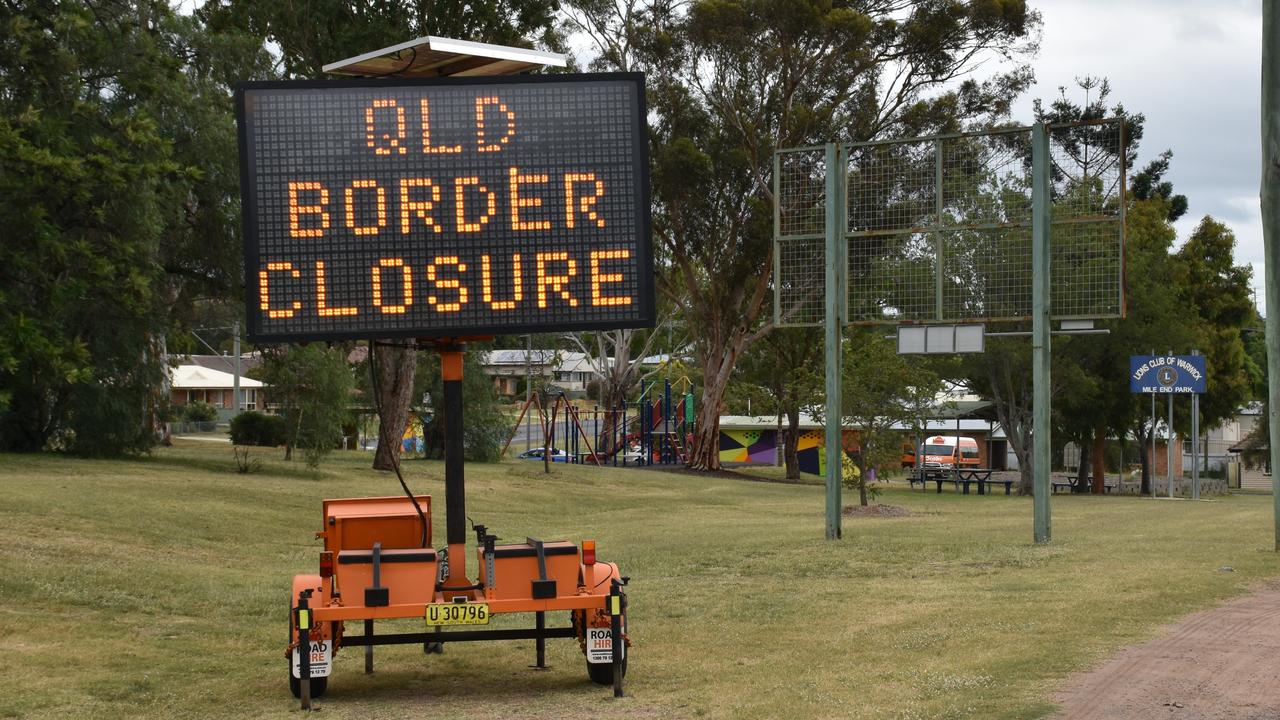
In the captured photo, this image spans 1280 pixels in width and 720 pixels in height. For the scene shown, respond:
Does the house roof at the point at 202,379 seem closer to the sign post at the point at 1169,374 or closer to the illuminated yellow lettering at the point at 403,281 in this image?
the sign post at the point at 1169,374

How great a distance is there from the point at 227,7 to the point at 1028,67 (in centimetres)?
2647

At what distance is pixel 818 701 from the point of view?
31.8 feet

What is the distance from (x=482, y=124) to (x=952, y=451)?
218 feet

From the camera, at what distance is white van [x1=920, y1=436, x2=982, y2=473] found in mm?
71812

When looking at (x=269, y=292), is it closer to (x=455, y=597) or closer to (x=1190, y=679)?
(x=455, y=597)

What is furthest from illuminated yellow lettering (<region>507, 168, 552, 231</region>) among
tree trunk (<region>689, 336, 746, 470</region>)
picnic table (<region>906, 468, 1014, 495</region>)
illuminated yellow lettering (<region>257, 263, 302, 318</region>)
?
tree trunk (<region>689, 336, 746, 470</region>)

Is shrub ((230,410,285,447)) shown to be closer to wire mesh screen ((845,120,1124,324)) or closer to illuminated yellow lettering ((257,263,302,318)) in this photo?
wire mesh screen ((845,120,1124,324))

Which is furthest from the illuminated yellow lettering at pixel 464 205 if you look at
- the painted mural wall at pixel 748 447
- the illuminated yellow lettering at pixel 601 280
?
the painted mural wall at pixel 748 447

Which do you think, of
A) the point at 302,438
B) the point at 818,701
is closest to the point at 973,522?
the point at 302,438

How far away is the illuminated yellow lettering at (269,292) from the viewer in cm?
1055

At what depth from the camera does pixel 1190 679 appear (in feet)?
31.8

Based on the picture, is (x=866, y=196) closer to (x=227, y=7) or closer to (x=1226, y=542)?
(x=1226, y=542)

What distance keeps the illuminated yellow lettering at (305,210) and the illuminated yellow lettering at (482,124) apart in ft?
3.60

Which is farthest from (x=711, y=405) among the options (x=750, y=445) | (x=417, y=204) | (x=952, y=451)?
(x=417, y=204)
